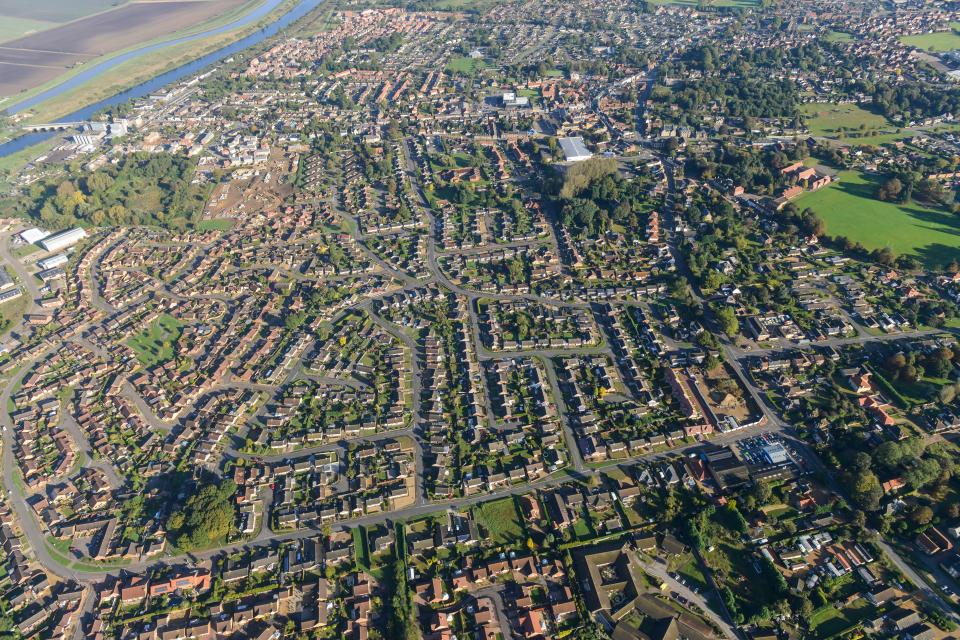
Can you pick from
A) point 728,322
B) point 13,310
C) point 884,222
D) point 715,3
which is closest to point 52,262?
point 13,310

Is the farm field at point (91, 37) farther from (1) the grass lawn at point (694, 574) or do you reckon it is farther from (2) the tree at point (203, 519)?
(1) the grass lawn at point (694, 574)

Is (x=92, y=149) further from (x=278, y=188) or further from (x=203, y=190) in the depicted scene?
(x=278, y=188)

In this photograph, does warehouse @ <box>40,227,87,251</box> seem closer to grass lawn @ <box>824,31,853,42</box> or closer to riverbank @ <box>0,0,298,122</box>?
riverbank @ <box>0,0,298,122</box>

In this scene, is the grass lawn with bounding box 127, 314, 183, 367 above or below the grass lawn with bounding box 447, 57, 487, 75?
below

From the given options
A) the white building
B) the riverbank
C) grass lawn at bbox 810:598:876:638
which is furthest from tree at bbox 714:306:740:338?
the riverbank

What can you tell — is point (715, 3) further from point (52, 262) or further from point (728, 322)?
point (52, 262)

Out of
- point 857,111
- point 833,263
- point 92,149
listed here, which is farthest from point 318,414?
point 857,111

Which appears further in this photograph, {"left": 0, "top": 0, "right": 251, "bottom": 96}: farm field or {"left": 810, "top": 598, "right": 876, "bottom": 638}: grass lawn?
{"left": 0, "top": 0, "right": 251, "bottom": 96}: farm field
